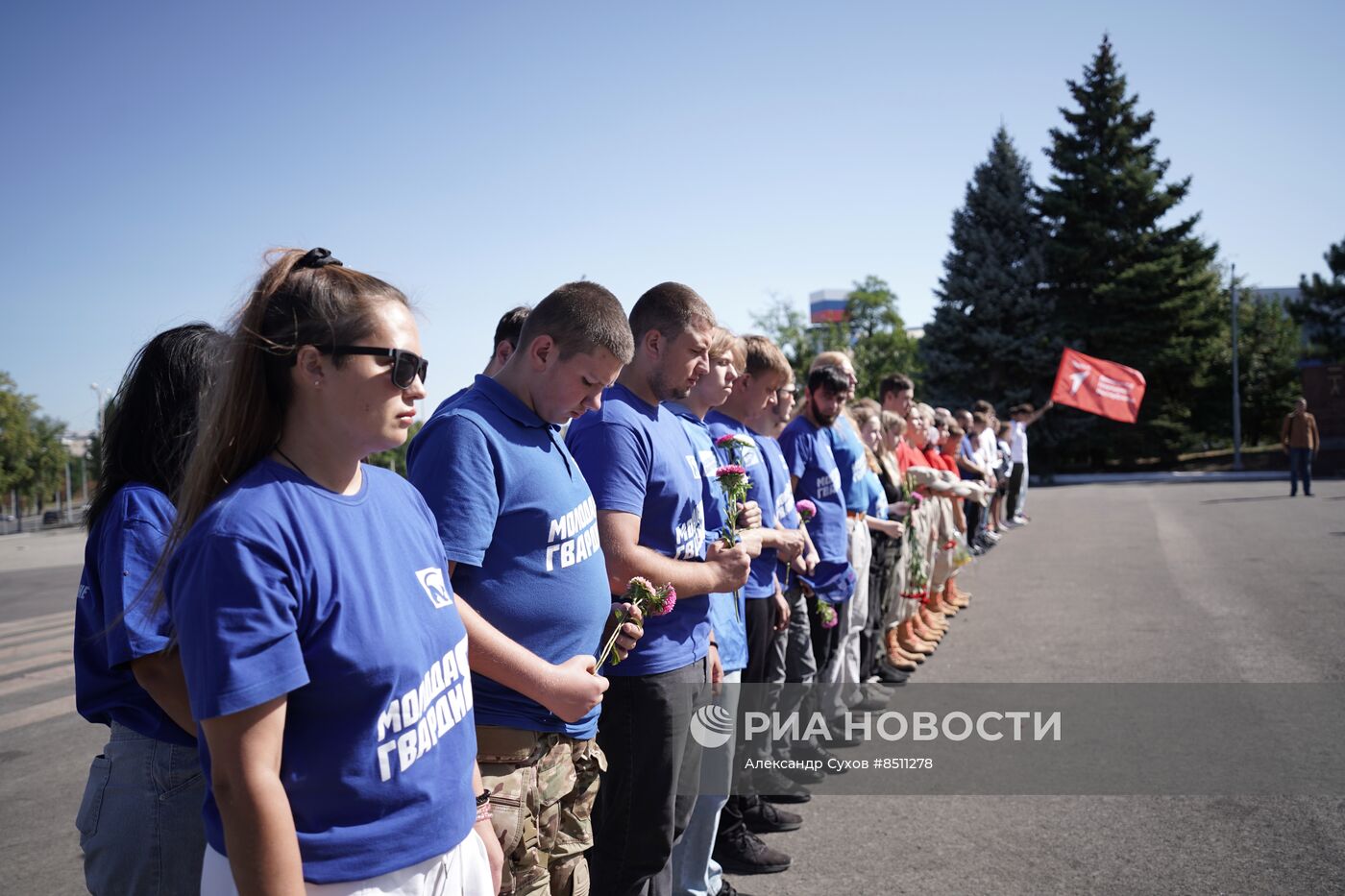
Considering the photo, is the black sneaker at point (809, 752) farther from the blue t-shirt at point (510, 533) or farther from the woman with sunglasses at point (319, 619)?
the woman with sunglasses at point (319, 619)

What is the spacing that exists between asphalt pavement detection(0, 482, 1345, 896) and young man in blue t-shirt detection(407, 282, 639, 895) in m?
1.88

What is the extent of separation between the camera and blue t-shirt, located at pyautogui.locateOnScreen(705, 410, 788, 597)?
4285mm

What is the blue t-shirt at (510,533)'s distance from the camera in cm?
228

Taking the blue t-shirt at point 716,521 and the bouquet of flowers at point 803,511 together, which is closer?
the blue t-shirt at point 716,521

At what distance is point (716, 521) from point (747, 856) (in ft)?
5.23

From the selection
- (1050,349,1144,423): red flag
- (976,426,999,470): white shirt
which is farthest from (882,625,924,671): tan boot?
(1050,349,1144,423): red flag

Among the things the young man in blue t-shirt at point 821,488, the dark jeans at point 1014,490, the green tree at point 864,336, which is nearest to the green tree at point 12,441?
the green tree at point 864,336

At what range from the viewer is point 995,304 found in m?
A: 40.0

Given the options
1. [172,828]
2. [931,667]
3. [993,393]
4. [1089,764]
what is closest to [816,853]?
[1089,764]

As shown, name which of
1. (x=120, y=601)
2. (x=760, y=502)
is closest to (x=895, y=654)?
(x=760, y=502)

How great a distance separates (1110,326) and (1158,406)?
3733mm

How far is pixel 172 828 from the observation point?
2.11m

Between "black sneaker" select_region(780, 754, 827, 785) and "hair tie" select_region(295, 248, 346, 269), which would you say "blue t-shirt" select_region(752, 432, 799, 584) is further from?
"hair tie" select_region(295, 248, 346, 269)

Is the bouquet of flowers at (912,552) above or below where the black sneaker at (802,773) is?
above
